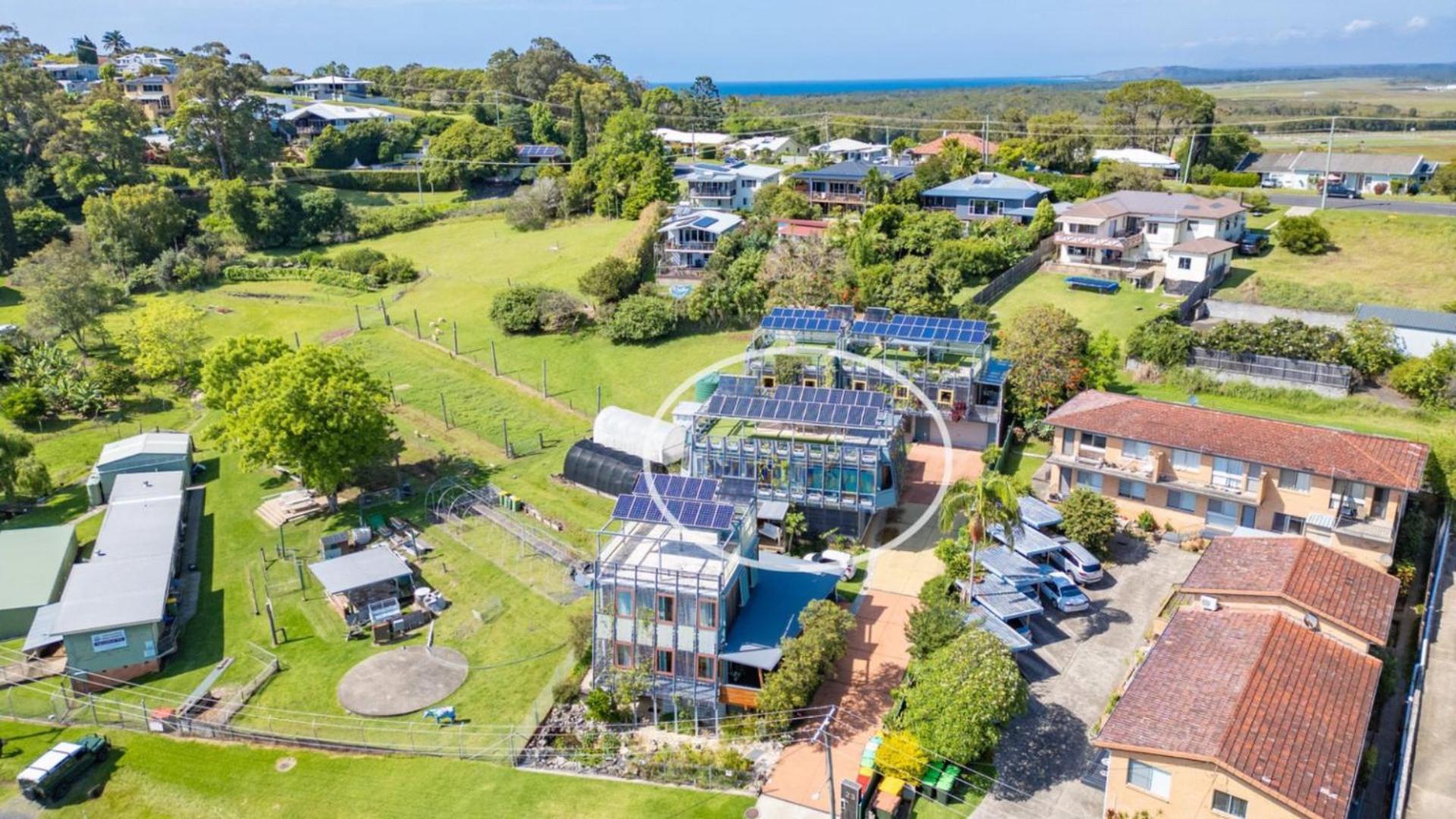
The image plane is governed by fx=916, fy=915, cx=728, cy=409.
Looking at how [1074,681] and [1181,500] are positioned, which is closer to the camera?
[1074,681]

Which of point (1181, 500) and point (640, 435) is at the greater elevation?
point (640, 435)

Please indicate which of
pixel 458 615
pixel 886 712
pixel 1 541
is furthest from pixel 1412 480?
pixel 1 541

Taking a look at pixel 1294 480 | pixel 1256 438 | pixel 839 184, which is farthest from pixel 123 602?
pixel 839 184

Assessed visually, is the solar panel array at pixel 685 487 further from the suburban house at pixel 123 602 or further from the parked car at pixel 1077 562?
the suburban house at pixel 123 602

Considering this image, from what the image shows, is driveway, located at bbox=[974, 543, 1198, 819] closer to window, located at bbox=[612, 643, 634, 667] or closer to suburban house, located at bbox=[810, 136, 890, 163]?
window, located at bbox=[612, 643, 634, 667]

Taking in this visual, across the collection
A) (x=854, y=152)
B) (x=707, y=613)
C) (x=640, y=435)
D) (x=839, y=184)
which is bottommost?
(x=707, y=613)

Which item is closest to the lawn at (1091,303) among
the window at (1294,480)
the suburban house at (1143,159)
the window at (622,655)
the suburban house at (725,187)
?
the window at (1294,480)

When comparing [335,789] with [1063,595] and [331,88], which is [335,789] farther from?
[331,88]
